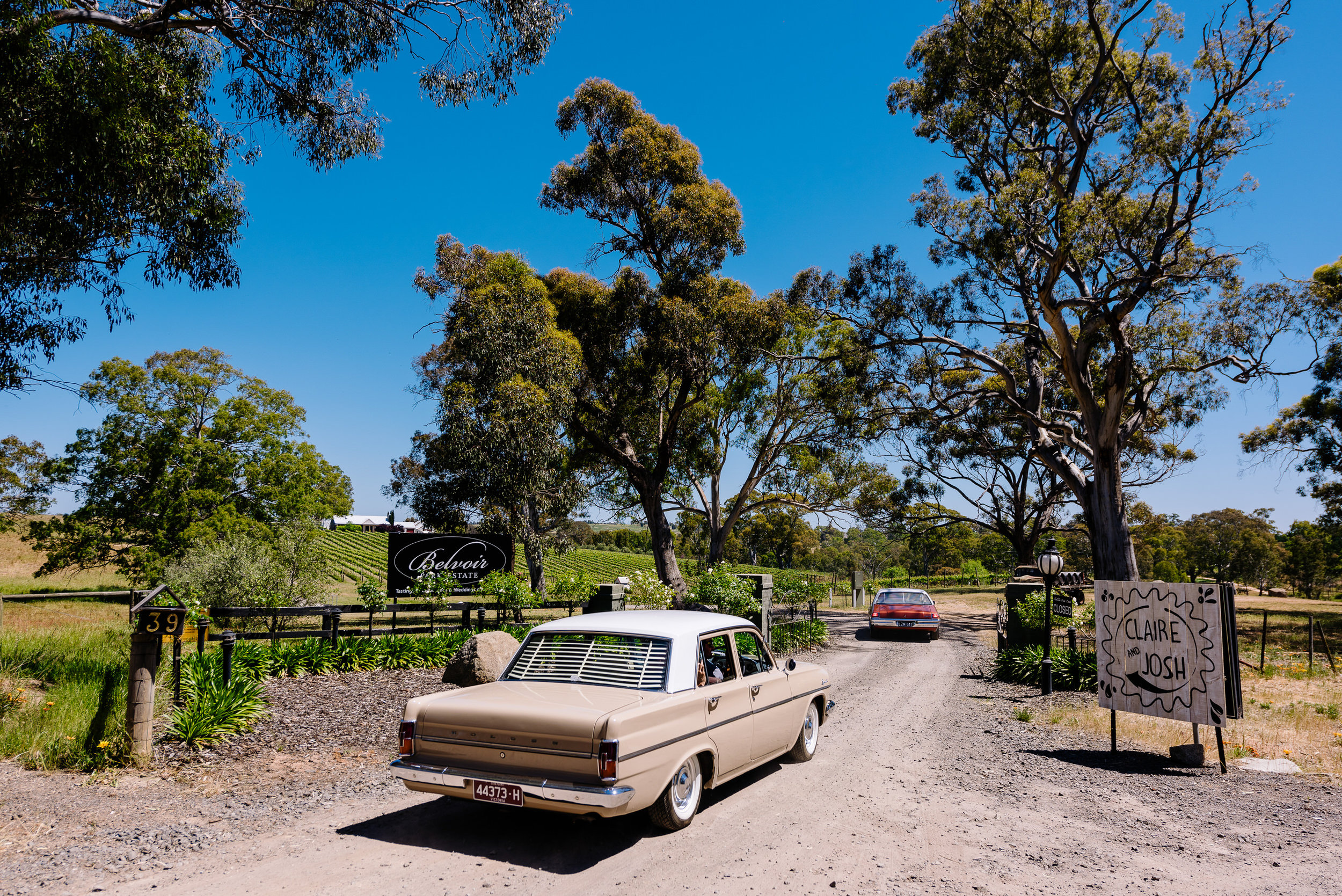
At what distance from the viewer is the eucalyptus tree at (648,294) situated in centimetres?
Result: 2234

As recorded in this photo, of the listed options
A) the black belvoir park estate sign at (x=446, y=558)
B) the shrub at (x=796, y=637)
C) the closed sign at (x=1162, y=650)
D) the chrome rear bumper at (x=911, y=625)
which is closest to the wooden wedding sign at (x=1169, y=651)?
the closed sign at (x=1162, y=650)

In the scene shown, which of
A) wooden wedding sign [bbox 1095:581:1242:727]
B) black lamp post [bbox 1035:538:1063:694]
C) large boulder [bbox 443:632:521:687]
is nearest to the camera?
wooden wedding sign [bbox 1095:581:1242:727]

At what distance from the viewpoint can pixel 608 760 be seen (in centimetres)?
452

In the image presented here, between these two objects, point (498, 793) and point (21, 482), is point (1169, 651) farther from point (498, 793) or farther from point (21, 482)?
point (21, 482)

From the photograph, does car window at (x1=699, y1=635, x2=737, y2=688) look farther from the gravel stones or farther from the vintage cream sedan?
the gravel stones

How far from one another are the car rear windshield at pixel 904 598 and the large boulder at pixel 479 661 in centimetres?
1401

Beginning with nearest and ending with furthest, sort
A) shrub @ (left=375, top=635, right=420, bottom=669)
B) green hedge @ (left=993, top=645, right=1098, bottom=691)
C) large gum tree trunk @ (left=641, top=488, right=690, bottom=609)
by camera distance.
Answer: green hedge @ (left=993, top=645, right=1098, bottom=691)
shrub @ (left=375, top=635, right=420, bottom=669)
large gum tree trunk @ (left=641, top=488, right=690, bottom=609)

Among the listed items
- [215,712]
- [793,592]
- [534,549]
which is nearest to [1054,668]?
[793,592]

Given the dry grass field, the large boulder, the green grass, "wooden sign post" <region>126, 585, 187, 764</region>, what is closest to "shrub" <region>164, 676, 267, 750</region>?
"wooden sign post" <region>126, 585, 187, 764</region>

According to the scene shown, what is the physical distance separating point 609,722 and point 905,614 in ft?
61.4

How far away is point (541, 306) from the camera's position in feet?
→ 70.4

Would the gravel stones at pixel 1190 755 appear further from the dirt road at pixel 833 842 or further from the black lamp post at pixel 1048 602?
the black lamp post at pixel 1048 602

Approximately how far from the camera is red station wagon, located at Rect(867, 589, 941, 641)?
2142 centimetres

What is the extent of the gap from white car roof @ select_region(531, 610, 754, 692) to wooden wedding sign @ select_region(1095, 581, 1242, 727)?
16.0 ft
